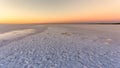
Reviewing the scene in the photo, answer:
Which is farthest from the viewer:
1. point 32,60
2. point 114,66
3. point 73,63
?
point 32,60

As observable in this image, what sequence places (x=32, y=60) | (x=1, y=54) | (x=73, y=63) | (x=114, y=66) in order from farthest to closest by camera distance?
1. (x=1, y=54)
2. (x=32, y=60)
3. (x=73, y=63)
4. (x=114, y=66)

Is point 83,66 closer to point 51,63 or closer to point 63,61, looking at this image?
point 63,61

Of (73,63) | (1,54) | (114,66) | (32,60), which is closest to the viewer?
(114,66)

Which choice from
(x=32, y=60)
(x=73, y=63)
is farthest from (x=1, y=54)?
(x=73, y=63)

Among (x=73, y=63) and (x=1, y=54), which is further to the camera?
(x=1, y=54)

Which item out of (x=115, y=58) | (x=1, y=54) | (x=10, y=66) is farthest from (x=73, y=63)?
(x=1, y=54)

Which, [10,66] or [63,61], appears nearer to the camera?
[10,66]

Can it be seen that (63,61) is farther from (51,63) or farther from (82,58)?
(82,58)

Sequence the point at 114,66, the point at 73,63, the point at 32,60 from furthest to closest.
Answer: the point at 32,60 < the point at 73,63 < the point at 114,66
